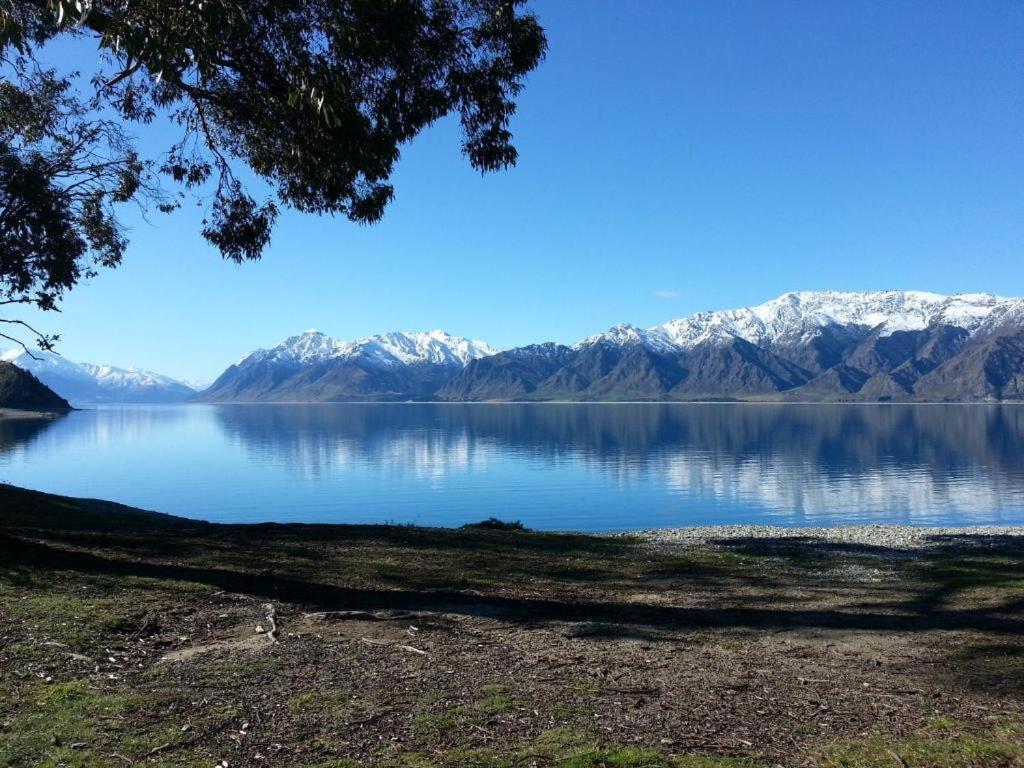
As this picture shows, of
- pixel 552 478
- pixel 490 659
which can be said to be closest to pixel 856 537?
pixel 490 659

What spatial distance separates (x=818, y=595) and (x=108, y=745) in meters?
12.9

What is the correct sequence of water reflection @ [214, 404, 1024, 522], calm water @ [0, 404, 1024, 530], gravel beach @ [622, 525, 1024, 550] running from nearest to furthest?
gravel beach @ [622, 525, 1024, 550]
calm water @ [0, 404, 1024, 530]
water reflection @ [214, 404, 1024, 522]

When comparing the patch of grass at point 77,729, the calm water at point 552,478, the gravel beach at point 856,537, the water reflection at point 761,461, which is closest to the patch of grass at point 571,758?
the patch of grass at point 77,729

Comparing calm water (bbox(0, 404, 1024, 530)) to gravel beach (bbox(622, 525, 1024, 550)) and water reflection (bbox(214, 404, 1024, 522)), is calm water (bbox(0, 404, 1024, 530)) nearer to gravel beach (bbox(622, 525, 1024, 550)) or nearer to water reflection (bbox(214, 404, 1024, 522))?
water reflection (bbox(214, 404, 1024, 522))

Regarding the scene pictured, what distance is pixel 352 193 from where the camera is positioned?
54.7 feet

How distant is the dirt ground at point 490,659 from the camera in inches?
288

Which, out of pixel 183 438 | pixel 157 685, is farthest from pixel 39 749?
pixel 183 438

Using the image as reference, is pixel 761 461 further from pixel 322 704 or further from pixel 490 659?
pixel 322 704

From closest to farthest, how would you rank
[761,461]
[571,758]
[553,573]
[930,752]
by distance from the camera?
1. [571,758]
2. [930,752]
3. [553,573]
4. [761,461]

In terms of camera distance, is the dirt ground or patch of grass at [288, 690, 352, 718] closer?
the dirt ground

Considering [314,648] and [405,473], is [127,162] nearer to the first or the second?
[314,648]

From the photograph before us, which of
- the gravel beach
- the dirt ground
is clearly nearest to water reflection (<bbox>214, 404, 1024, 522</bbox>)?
the gravel beach

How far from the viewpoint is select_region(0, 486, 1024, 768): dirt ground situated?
7.31m

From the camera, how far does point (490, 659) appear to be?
10.2 m
